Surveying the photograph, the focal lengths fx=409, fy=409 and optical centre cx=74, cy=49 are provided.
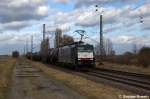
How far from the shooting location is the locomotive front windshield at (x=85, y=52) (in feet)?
163

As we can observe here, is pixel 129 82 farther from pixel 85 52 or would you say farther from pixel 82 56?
pixel 85 52

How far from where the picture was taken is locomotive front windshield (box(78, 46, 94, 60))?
4975 centimetres

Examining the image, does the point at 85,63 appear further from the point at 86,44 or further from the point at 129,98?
the point at 129,98

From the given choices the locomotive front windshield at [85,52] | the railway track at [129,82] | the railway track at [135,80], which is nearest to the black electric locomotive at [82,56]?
the locomotive front windshield at [85,52]

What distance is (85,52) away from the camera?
50219 millimetres

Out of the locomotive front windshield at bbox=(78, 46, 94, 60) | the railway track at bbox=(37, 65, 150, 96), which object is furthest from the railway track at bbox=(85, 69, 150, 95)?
the locomotive front windshield at bbox=(78, 46, 94, 60)

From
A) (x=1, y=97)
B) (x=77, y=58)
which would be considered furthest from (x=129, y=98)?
(x=77, y=58)

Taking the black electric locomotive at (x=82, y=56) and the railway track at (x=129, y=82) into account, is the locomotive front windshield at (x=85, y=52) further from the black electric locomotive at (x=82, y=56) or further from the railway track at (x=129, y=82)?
the railway track at (x=129, y=82)

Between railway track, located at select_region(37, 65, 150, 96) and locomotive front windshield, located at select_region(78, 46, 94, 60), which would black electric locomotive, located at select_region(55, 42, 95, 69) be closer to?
locomotive front windshield, located at select_region(78, 46, 94, 60)

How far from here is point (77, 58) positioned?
49.4 m

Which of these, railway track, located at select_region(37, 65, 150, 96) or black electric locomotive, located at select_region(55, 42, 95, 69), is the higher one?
black electric locomotive, located at select_region(55, 42, 95, 69)

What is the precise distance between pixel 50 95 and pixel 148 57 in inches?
1566

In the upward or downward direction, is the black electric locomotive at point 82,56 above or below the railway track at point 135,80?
above

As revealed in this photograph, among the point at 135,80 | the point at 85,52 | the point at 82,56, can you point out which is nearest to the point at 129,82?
the point at 135,80
